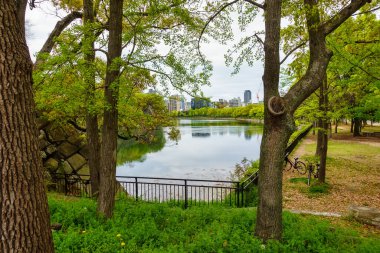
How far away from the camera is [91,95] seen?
6.71m

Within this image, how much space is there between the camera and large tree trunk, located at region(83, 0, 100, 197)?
6.43m

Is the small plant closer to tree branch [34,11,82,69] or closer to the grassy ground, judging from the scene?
the grassy ground

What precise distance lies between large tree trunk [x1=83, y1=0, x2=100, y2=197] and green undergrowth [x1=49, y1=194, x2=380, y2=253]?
8.05 ft

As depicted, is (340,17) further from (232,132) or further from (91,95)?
(232,132)

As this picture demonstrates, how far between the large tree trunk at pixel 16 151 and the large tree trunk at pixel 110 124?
3.30m

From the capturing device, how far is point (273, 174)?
479 cm

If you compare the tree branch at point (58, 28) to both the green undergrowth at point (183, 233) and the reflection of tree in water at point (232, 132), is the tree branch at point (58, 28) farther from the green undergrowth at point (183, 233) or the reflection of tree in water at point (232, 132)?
the reflection of tree in water at point (232, 132)

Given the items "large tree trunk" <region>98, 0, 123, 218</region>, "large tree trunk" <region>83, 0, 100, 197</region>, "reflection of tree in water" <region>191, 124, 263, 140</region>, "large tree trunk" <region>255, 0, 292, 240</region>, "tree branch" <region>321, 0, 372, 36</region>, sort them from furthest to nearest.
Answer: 1. "reflection of tree in water" <region>191, 124, 263, 140</region>
2. "large tree trunk" <region>83, 0, 100, 197</region>
3. "large tree trunk" <region>98, 0, 123, 218</region>
4. "tree branch" <region>321, 0, 372, 36</region>
5. "large tree trunk" <region>255, 0, 292, 240</region>

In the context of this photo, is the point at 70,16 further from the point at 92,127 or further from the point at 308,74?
the point at 308,74

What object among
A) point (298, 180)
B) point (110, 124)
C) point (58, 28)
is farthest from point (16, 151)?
point (298, 180)

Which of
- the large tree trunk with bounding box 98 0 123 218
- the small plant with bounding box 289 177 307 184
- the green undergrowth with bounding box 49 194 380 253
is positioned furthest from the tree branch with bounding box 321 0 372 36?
the small plant with bounding box 289 177 307 184

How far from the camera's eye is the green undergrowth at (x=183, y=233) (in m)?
4.62

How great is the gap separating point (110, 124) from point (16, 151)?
146 inches

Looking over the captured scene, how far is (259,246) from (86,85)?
5.15m
